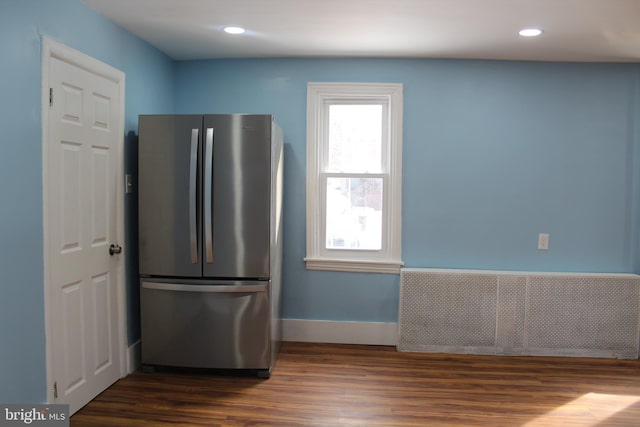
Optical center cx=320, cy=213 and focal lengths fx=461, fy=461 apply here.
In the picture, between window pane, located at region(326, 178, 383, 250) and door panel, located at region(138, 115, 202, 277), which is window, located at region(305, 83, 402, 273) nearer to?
window pane, located at region(326, 178, 383, 250)

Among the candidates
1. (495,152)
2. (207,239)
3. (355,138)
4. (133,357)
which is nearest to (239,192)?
(207,239)

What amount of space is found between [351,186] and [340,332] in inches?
47.8

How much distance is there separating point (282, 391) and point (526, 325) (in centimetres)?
200

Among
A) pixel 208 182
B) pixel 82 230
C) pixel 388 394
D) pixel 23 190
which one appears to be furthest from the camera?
pixel 208 182

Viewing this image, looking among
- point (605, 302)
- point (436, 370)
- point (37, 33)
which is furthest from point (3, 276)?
point (605, 302)

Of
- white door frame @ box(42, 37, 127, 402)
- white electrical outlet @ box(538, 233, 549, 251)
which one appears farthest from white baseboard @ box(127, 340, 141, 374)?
white electrical outlet @ box(538, 233, 549, 251)

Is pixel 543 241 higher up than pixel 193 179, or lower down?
lower down

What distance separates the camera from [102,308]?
2828 mm

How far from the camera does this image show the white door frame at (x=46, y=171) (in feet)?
7.45

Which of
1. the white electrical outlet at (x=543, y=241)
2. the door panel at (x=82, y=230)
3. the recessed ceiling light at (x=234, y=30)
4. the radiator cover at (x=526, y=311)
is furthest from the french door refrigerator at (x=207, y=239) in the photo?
the white electrical outlet at (x=543, y=241)

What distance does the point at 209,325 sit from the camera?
3.11 metres

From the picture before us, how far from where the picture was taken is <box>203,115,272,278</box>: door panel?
3.04 meters

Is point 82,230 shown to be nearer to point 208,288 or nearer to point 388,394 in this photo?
point 208,288

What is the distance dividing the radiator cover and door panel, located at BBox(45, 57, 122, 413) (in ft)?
7.09
